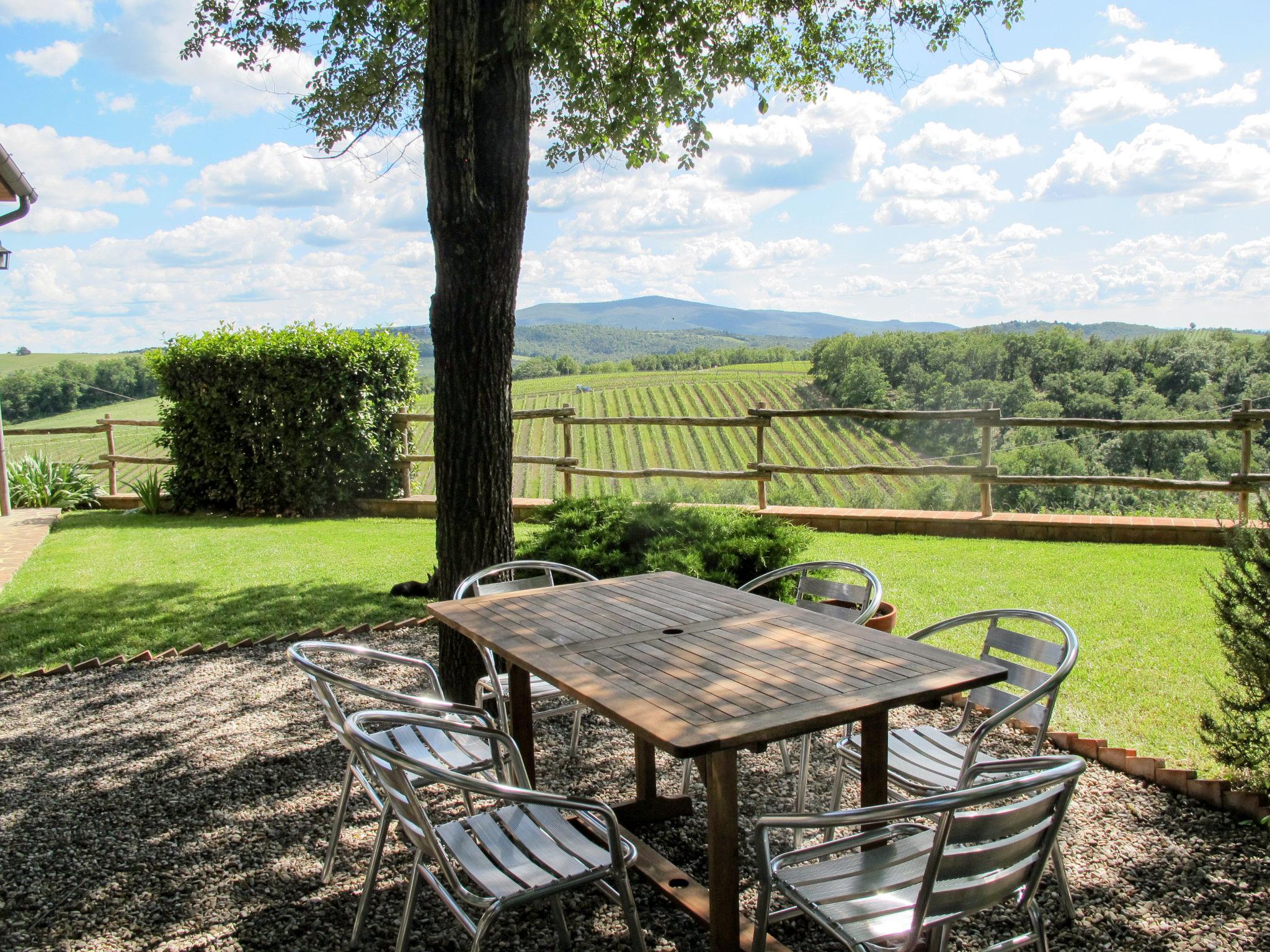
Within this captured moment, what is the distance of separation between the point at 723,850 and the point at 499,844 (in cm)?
50

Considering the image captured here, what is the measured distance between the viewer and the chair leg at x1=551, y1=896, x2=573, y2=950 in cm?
211

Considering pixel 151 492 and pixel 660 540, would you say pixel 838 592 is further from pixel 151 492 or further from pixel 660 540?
pixel 151 492

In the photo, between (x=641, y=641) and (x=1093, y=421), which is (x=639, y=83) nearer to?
(x=641, y=641)

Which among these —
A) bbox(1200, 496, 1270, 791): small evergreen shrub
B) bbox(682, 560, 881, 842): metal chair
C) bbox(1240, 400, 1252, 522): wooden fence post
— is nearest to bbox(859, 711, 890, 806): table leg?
bbox(682, 560, 881, 842): metal chair

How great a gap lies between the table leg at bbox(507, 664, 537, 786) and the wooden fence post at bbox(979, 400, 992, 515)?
5889mm

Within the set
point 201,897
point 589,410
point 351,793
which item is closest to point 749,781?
point 351,793

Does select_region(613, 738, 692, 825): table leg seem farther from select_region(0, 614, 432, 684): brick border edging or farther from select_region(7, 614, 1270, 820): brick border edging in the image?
select_region(0, 614, 432, 684): brick border edging

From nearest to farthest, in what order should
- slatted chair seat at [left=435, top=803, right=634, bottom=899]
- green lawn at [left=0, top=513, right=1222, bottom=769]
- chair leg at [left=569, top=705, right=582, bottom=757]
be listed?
slatted chair seat at [left=435, top=803, right=634, bottom=899] → chair leg at [left=569, top=705, right=582, bottom=757] → green lawn at [left=0, top=513, right=1222, bottom=769]

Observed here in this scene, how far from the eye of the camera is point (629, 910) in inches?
75.3

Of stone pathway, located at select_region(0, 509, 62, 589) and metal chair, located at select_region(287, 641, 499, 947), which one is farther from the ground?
metal chair, located at select_region(287, 641, 499, 947)

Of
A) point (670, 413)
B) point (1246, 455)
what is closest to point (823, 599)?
point (1246, 455)

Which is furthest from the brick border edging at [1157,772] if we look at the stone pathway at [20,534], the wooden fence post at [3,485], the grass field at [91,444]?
the grass field at [91,444]

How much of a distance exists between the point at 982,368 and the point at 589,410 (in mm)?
14797

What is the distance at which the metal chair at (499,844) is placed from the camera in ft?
5.72
